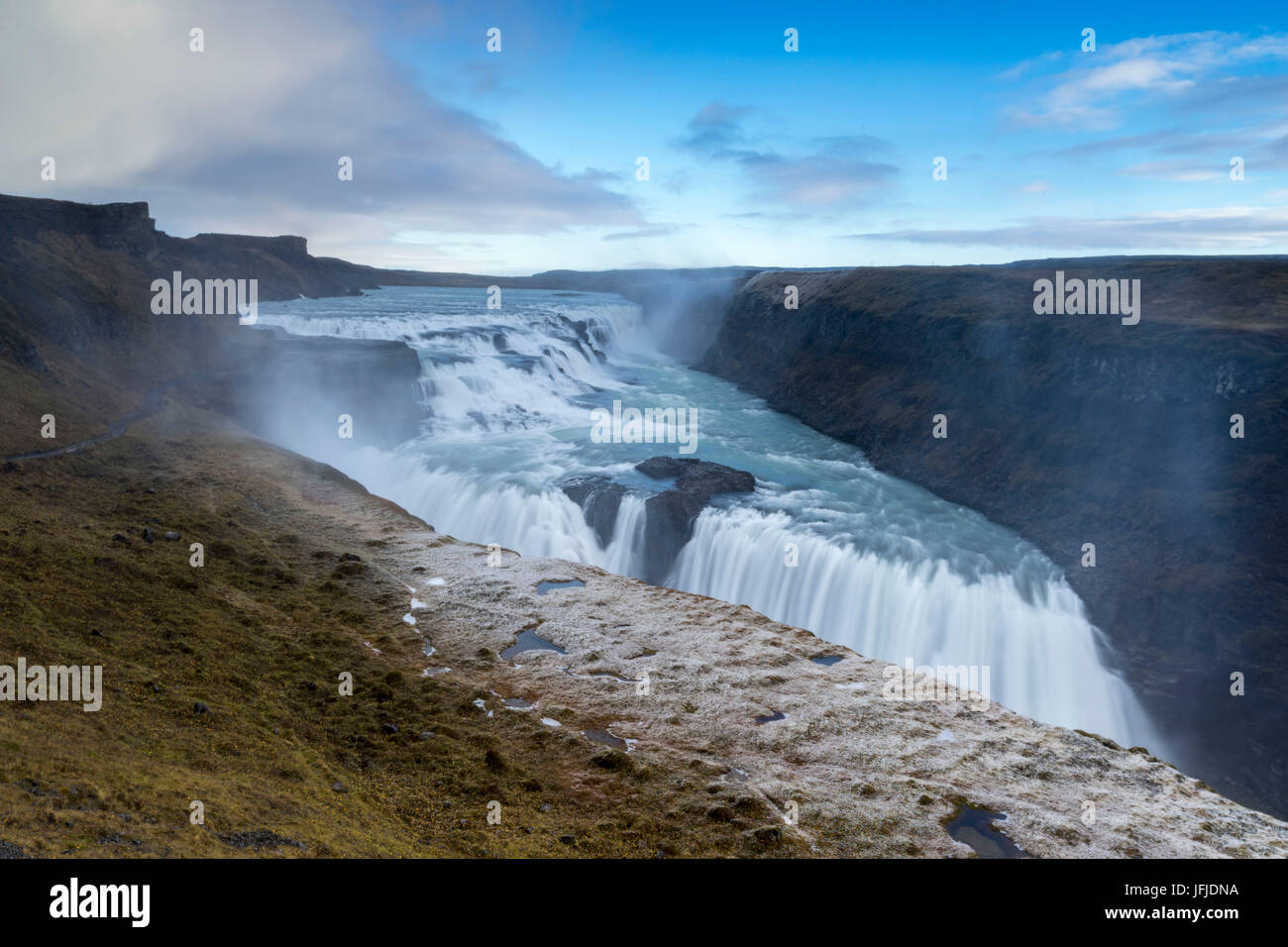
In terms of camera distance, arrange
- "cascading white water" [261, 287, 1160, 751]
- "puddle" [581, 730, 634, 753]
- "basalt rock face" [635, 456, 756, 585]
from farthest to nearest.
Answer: "basalt rock face" [635, 456, 756, 585] → "cascading white water" [261, 287, 1160, 751] → "puddle" [581, 730, 634, 753]

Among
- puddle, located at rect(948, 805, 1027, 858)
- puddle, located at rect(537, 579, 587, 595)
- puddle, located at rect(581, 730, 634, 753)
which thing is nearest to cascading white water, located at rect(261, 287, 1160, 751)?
puddle, located at rect(537, 579, 587, 595)

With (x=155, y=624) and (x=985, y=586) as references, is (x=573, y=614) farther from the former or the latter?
(x=985, y=586)

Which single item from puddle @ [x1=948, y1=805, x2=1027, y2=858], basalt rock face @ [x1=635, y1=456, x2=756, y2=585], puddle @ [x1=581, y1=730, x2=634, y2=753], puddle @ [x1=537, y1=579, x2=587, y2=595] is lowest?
puddle @ [x1=948, y1=805, x2=1027, y2=858]

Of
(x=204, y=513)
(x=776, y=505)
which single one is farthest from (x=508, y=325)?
(x=204, y=513)

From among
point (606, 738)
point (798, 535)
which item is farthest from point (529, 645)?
point (798, 535)

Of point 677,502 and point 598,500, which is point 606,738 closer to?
point 677,502

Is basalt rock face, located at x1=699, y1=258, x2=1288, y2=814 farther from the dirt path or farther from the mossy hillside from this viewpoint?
the dirt path
